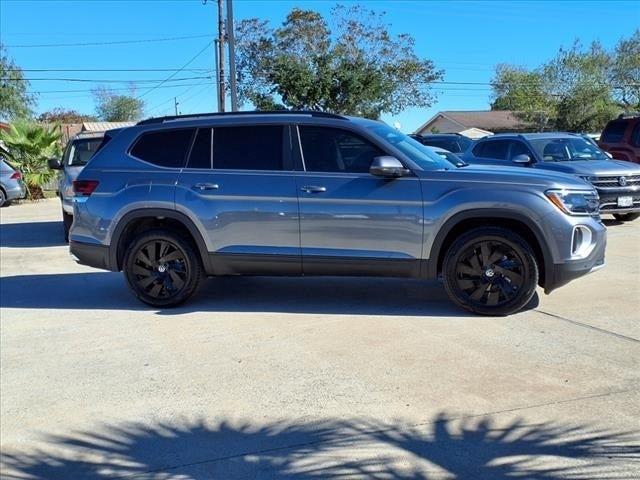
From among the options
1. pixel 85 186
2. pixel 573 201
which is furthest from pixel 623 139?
pixel 85 186

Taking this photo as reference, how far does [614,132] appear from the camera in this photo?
14773 millimetres

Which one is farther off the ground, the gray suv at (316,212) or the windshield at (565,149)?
the windshield at (565,149)

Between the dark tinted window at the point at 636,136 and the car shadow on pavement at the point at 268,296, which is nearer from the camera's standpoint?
the car shadow on pavement at the point at 268,296

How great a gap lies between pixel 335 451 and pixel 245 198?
322cm

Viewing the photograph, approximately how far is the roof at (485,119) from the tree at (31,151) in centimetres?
4139

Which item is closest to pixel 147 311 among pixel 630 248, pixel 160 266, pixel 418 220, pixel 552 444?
pixel 160 266

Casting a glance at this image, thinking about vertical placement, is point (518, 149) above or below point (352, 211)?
above

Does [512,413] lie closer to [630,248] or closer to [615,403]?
[615,403]

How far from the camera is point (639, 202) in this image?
37.7 feet

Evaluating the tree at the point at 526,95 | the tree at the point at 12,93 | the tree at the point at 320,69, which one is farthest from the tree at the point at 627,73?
the tree at the point at 12,93

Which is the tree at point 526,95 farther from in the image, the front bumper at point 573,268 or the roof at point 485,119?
the front bumper at point 573,268

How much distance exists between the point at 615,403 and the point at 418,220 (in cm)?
243

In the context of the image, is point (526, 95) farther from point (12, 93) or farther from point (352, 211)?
point (352, 211)

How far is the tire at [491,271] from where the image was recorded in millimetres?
5762
